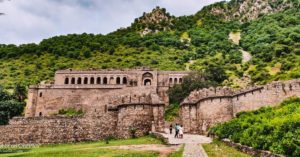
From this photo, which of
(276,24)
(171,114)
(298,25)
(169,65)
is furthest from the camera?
(276,24)

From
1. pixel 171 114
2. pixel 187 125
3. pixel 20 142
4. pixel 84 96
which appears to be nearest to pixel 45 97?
pixel 84 96

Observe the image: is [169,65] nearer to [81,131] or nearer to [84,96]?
[84,96]

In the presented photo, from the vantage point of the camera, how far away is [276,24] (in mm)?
102125

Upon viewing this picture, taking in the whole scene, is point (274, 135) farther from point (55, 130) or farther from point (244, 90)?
point (55, 130)

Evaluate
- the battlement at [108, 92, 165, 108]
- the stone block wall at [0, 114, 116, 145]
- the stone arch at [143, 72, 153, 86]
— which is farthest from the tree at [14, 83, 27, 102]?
the battlement at [108, 92, 165, 108]

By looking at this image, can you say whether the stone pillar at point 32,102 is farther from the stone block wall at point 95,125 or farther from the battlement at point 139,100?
the battlement at point 139,100

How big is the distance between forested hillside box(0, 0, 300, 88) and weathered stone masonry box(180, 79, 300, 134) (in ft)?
107

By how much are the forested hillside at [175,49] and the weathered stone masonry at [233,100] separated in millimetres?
32714

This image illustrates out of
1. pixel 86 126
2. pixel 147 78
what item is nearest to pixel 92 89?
pixel 147 78

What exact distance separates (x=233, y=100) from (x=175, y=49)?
7505 cm

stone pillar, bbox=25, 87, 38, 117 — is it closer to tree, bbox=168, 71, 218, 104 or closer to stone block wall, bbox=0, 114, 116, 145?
tree, bbox=168, 71, 218, 104

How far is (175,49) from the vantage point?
101812mm

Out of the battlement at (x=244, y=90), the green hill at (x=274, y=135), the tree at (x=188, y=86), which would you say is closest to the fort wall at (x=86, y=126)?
the battlement at (x=244, y=90)

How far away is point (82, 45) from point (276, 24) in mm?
53512
